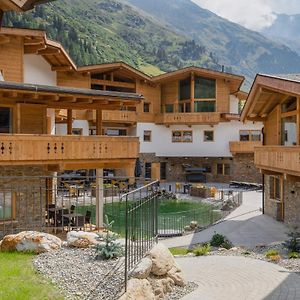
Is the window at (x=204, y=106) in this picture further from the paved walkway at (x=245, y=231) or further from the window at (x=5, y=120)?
the window at (x=5, y=120)

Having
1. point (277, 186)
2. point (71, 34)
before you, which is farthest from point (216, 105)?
point (71, 34)

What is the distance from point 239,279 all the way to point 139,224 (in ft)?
9.47

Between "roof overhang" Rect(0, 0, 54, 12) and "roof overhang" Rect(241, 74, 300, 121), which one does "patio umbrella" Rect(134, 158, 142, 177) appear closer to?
"roof overhang" Rect(241, 74, 300, 121)

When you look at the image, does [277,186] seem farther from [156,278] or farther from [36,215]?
[156,278]

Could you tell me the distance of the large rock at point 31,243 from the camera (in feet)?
28.8

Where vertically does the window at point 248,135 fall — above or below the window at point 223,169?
above

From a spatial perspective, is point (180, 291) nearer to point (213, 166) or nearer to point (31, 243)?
point (31, 243)

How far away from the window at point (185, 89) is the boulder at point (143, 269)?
107 feet

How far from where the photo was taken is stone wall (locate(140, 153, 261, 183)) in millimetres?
39156

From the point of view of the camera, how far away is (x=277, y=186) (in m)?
22.7

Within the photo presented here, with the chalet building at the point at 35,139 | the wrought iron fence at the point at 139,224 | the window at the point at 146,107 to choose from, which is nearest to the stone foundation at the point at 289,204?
the chalet building at the point at 35,139

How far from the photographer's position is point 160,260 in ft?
27.5

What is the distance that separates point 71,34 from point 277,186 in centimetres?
7237

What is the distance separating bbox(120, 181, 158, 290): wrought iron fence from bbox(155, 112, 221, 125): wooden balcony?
28.9m
